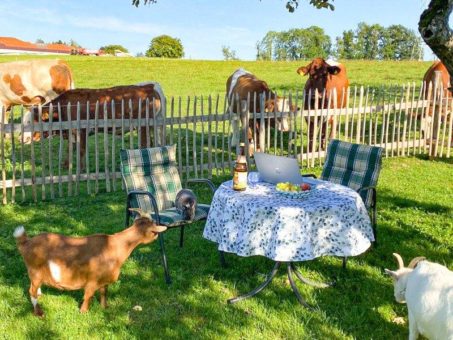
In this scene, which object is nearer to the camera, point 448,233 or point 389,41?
point 448,233

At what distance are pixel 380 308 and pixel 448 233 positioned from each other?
100.0 inches

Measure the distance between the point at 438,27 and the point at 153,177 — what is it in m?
3.68

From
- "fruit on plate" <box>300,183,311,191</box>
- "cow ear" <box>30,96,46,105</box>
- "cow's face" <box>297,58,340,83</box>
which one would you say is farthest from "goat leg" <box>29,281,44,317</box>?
"cow ear" <box>30,96,46,105</box>

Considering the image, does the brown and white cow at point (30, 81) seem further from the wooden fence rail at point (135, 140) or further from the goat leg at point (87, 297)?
the goat leg at point (87, 297)

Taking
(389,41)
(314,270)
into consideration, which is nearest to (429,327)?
(314,270)

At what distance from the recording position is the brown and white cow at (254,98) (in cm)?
1035

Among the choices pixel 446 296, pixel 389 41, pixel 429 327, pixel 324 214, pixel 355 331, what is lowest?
pixel 355 331

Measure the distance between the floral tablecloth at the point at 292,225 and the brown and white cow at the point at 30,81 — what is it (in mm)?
11353

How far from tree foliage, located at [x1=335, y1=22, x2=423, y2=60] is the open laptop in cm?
10638

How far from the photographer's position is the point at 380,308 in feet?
14.8

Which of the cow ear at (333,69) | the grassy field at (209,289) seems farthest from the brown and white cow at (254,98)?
the grassy field at (209,289)

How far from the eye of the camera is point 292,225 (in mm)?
4297

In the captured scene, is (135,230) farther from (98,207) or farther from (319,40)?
(319,40)

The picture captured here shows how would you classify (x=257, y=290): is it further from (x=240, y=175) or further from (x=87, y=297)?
(x=87, y=297)
